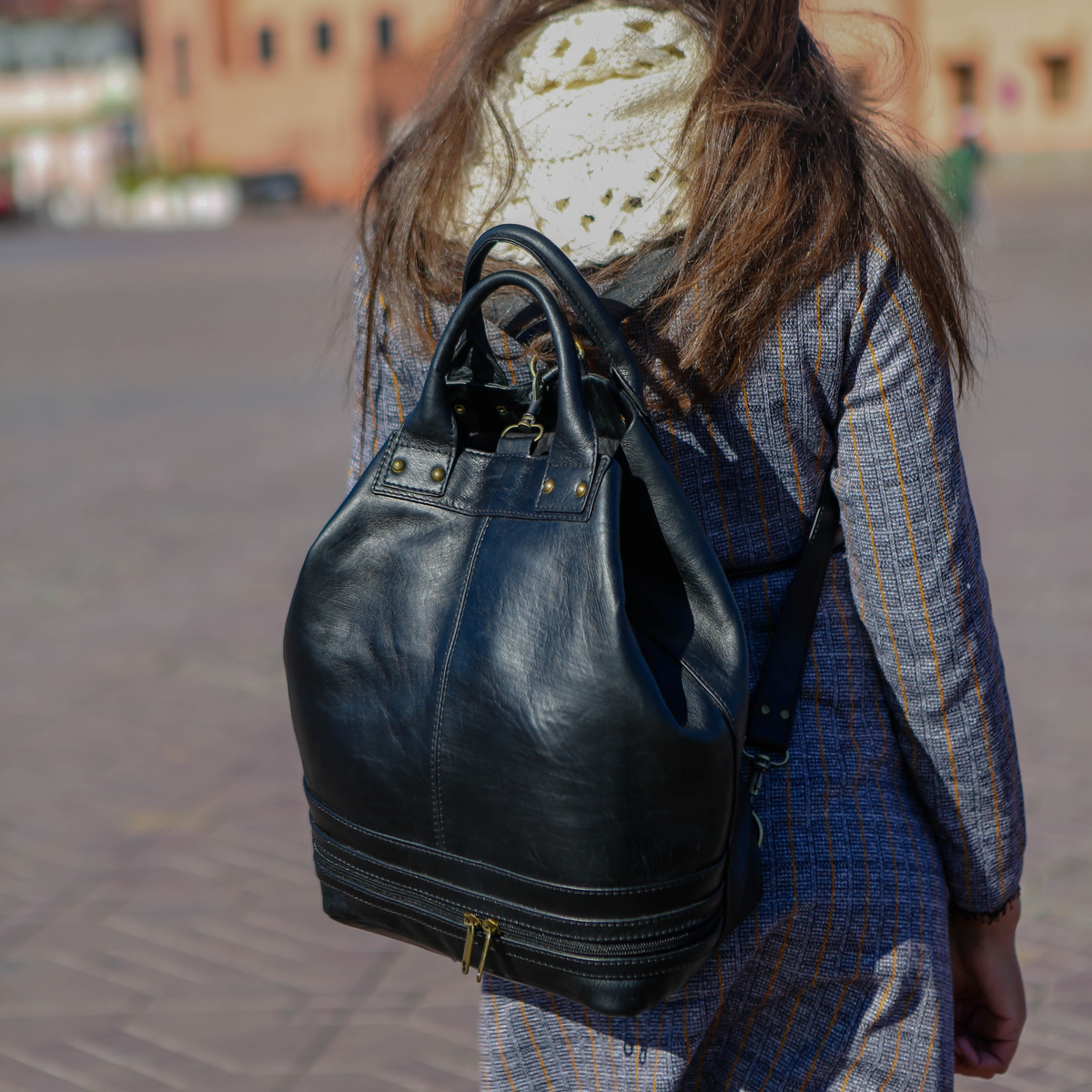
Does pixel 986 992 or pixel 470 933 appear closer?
pixel 470 933

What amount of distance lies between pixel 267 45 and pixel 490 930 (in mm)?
58924

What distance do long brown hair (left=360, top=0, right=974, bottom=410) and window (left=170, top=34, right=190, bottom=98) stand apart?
199ft

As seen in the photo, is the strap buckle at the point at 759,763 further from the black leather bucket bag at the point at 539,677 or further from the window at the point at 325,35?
the window at the point at 325,35

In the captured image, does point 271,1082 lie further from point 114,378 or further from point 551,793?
point 114,378

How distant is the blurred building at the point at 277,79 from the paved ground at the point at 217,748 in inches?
1662

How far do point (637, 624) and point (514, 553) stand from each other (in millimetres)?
112

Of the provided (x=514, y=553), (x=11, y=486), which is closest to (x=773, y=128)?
(x=514, y=553)

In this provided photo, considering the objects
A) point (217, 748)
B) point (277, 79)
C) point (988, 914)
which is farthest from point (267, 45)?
point (988, 914)

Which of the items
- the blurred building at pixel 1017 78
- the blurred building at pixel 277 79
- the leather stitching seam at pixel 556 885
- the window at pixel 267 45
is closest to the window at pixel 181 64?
the blurred building at pixel 277 79

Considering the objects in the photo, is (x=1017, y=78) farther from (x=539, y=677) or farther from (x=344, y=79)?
(x=539, y=677)

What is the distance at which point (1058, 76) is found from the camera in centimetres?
4084

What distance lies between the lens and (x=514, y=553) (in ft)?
3.46

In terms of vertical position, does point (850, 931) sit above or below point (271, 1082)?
above

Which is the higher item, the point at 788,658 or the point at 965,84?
the point at 788,658
